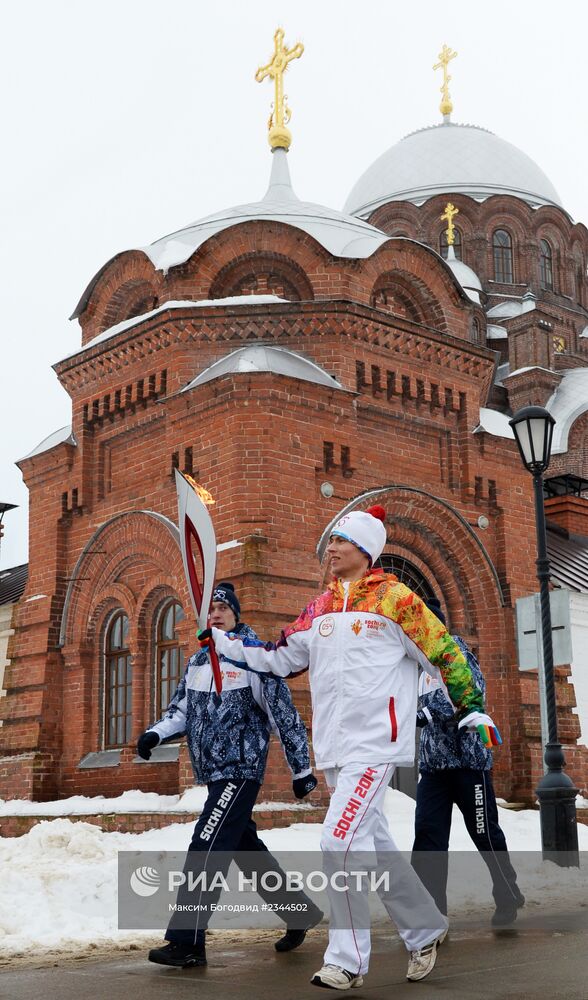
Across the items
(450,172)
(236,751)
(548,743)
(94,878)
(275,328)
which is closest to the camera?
(236,751)

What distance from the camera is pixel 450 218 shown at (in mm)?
31078

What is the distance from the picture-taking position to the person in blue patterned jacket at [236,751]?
546 cm

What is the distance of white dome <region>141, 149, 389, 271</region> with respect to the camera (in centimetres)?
1608

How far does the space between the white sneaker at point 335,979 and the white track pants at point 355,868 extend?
0.02 m

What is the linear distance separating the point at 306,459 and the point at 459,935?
8410mm

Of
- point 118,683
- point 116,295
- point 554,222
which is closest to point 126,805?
point 118,683

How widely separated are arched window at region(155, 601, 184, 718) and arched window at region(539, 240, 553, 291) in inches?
873

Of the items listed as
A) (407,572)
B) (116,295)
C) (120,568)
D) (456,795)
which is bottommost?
(456,795)

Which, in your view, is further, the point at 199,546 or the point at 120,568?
the point at 120,568

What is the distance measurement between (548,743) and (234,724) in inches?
205

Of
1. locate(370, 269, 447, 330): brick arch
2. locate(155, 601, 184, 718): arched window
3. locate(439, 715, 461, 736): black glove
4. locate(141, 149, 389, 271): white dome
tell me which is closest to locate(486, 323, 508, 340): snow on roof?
locate(141, 149, 389, 271): white dome

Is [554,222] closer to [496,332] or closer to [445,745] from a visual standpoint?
[496,332]

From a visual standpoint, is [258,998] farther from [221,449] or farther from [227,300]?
[227,300]

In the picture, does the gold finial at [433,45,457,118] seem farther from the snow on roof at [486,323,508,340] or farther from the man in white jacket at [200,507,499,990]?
the man in white jacket at [200,507,499,990]
